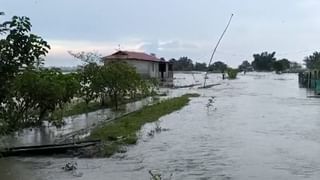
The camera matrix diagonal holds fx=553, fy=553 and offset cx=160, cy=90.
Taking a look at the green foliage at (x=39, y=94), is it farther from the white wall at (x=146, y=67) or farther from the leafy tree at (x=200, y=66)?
the leafy tree at (x=200, y=66)

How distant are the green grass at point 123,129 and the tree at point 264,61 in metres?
128

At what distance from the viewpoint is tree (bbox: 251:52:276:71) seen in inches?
5915

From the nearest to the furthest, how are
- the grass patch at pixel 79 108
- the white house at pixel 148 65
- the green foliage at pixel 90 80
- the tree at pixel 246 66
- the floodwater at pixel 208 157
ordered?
the floodwater at pixel 208 157 → the grass patch at pixel 79 108 → the green foliage at pixel 90 80 → the white house at pixel 148 65 → the tree at pixel 246 66

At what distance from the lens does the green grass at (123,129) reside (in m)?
14.3

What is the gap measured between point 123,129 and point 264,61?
140 metres

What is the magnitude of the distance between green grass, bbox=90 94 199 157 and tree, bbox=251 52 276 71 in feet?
420

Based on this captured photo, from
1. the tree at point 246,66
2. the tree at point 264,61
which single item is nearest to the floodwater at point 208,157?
the tree at point 264,61

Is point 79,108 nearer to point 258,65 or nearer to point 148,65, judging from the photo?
point 148,65

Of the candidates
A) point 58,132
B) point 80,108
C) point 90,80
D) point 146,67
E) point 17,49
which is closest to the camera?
point 17,49

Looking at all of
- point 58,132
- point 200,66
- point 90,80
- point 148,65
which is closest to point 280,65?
point 200,66

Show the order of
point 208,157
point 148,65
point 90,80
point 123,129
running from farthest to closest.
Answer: point 148,65 < point 90,80 < point 123,129 < point 208,157

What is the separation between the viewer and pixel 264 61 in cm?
15375

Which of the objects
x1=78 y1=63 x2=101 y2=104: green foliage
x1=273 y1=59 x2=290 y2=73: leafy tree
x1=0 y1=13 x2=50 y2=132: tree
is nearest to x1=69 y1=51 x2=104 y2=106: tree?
x1=78 y1=63 x2=101 y2=104: green foliage

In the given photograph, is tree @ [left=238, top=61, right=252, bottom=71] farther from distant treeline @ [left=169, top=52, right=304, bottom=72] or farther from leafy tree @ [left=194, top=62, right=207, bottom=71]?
leafy tree @ [left=194, top=62, right=207, bottom=71]
